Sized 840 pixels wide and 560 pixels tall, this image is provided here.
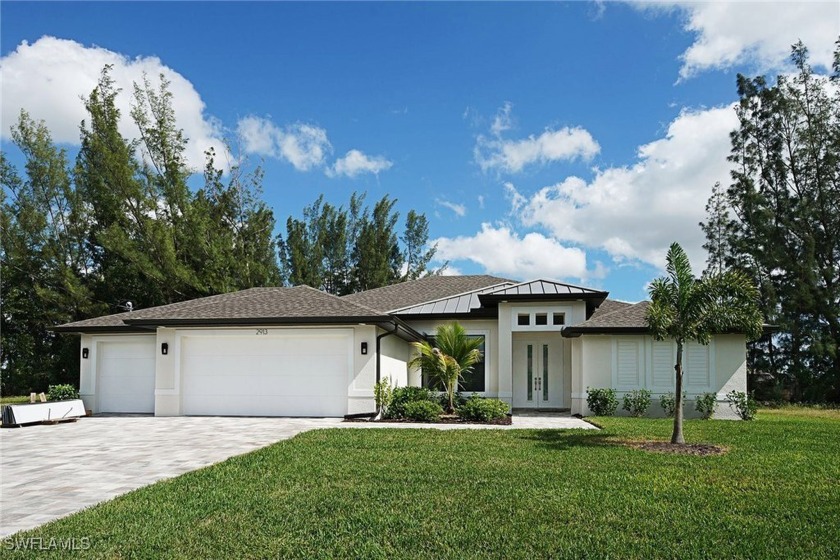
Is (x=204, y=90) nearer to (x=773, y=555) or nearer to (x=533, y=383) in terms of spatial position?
(x=533, y=383)

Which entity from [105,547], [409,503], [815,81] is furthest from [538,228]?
[105,547]

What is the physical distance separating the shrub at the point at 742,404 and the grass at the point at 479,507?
6455 millimetres

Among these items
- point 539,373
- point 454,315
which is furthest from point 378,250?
point 539,373

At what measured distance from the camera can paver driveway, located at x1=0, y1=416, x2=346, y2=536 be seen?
6328 millimetres

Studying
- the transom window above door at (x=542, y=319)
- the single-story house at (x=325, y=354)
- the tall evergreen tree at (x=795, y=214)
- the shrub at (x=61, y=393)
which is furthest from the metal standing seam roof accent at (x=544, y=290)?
the tall evergreen tree at (x=795, y=214)

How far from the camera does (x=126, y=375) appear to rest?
16875 mm

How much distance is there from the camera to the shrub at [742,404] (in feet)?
50.9

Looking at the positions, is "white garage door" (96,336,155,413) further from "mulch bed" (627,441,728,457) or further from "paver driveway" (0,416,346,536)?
"mulch bed" (627,441,728,457)

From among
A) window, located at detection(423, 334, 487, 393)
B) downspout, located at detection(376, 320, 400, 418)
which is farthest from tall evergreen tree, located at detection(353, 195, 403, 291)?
downspout, located at detection(376, 320, 400, 418)

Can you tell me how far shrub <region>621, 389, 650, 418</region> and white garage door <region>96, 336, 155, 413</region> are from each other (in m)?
12.9

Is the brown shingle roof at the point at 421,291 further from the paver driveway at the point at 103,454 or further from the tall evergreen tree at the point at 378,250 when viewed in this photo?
the tall evergreen tree at the point at 378,250

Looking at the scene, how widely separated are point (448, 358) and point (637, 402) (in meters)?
5.14
